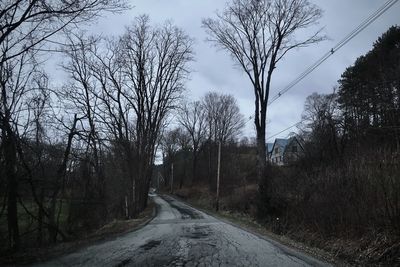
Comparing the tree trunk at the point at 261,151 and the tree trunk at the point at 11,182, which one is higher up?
the tree trunk at the point at 261,151

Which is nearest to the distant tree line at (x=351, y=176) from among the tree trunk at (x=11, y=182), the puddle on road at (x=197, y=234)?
the puddle on road at (x=197, y=234)

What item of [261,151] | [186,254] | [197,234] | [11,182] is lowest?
[186,254]

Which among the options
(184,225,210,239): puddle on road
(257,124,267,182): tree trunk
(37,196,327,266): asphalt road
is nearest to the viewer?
(37,196,327,266): asphalt road

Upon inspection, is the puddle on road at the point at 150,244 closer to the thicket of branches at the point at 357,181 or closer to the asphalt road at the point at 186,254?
the asphalt road at the point at 186,254

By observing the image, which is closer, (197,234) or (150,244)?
(150,244)

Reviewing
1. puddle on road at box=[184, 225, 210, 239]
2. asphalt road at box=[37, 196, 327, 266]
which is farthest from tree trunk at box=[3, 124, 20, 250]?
puddle on road at box=[184, 225, 210, 239]

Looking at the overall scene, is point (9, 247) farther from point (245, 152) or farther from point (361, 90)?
point (245, 152)

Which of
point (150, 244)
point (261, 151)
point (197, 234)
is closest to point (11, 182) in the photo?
point (150, 244)

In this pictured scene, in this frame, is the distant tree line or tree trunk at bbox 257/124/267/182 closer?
the distant tree line

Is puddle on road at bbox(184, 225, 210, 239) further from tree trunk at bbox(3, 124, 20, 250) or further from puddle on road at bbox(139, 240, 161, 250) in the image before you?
tree trunk at bbox(3, 124, 20, 250)

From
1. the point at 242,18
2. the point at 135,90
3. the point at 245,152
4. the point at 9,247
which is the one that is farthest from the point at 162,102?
the point at 245,152

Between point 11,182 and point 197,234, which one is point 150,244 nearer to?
point 197,234

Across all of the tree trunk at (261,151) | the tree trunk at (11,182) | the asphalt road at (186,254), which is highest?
the tree trunk at (261,151)

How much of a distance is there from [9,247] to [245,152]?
69.8m
